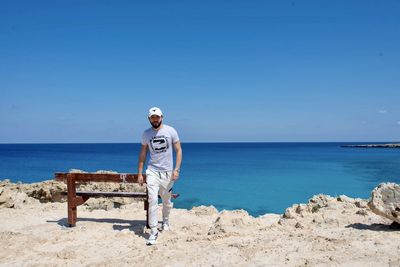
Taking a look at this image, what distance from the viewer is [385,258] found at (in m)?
4.62

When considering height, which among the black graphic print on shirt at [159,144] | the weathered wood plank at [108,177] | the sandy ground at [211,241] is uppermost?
the black graphic print on shirt at [159,144]

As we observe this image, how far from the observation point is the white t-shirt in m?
6.30

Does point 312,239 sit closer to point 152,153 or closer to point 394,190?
point 394,190

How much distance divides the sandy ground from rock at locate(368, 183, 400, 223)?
275 millimetres

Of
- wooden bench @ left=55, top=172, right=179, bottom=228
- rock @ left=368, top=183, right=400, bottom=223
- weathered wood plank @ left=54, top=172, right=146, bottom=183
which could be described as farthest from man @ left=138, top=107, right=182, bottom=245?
rock @ left=368, top=183, right=400, bottom=223

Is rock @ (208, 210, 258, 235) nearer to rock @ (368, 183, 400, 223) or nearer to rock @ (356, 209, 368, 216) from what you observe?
rock @ (356, 209, 368, 216)

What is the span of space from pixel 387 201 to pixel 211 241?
2.97 metres

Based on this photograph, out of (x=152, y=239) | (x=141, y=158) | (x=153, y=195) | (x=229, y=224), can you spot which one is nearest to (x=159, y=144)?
(x=141, y=158)

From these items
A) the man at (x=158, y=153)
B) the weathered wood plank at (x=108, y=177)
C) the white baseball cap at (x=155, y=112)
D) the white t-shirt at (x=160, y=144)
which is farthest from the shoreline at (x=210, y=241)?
the white baseball cap at (x=155, y=112)

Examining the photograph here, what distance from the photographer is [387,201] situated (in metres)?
5.90

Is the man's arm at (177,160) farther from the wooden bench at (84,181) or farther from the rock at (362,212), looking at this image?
the rock at (362,212)

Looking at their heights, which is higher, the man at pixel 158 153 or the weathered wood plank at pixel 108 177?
the man at pixel 158 153

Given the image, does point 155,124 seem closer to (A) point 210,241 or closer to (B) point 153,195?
(B) point 153,195

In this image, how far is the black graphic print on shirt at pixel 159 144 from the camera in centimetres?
629
